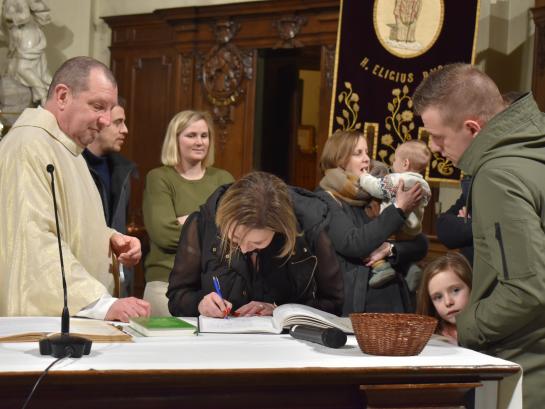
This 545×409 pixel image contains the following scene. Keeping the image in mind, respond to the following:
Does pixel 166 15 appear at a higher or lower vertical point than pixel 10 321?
higher

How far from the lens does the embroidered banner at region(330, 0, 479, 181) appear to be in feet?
23.7


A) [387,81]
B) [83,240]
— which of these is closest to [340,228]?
[83,240]

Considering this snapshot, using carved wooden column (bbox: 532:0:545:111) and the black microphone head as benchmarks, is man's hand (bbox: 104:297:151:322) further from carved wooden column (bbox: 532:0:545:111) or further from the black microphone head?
carved wooden column (bbox: 532:0:545:111)

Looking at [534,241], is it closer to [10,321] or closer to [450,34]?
[10,321]

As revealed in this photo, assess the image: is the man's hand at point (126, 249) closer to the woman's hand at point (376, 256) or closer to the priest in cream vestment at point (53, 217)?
the priest in cream vestment at point (53, 217)

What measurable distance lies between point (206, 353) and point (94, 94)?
55.9 inches

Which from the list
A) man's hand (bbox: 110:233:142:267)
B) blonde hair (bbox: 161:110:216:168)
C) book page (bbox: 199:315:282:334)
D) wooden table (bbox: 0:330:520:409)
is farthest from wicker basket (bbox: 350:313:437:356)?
blonde hair (bbox: 161:110:216:168)

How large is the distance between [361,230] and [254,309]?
92cm

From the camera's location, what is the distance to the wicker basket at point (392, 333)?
2.77 metres

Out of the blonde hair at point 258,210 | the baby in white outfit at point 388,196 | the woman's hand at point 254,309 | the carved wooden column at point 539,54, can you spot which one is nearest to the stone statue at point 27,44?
the carved wooden column at point 539,54

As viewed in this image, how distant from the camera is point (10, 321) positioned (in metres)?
3.23

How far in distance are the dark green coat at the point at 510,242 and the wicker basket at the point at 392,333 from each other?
165mm

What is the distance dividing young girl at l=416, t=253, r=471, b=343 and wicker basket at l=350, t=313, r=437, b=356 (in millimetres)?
873

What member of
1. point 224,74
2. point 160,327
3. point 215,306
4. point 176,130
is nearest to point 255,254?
point 215,306
